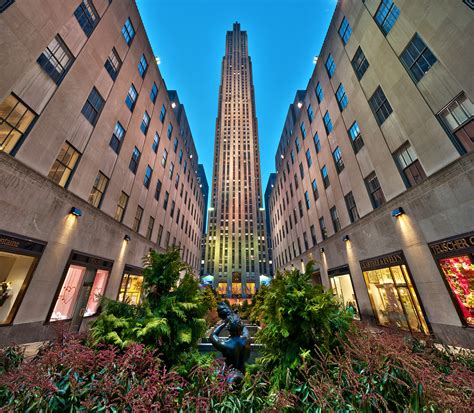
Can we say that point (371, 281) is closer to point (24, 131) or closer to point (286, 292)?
point (286, 292)

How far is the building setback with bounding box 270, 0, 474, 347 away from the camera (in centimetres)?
883

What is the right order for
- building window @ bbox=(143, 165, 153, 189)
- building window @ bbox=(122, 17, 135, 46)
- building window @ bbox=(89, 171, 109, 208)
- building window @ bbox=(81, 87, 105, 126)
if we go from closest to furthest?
building window @ bbox=(81, 87, 105, 126) → building window @ bbox=(89, 171, 109, 208) → building window @ bbox=(122, 17, 135, 46) → building window @ bbox=(143, 165, 153, 189)

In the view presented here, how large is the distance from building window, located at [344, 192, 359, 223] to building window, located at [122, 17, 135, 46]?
22397 millimetres

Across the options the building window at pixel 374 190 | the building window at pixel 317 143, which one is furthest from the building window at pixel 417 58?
the building window at pixel 317 143

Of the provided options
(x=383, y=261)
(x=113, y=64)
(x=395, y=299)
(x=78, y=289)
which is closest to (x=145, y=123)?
(x=113, y=64)

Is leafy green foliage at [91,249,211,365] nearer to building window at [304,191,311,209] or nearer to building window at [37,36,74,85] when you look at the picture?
building window at [37,36,74,85]

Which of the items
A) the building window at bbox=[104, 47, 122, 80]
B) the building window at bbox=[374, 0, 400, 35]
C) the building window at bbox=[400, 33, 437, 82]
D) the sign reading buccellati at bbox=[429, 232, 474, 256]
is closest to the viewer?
the sign reading buccellati at bbox=[429, 232, 474, 256]

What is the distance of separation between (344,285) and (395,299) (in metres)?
5.08

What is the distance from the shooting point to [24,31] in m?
8.73

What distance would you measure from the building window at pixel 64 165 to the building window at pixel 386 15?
20565 millimetres

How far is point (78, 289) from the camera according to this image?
11945mm

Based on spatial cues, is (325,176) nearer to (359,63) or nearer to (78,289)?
(359,63)

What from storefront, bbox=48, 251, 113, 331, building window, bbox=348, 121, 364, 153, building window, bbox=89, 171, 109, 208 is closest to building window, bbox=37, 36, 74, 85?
building window, bbox=89, 171, 109, 208

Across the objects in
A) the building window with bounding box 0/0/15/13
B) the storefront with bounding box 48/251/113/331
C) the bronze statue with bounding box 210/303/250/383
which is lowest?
the bronze statue with bounding box 210/303/250/383
